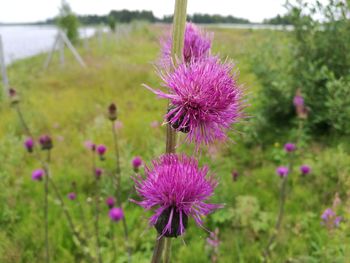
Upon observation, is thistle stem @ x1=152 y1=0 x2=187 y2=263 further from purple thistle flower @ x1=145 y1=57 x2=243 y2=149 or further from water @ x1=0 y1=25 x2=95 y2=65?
water @ x1=0 y1=25 x2=95 y2=65

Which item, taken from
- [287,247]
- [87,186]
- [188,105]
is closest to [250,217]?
[287,247]

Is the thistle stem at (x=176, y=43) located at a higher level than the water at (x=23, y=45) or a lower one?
higher

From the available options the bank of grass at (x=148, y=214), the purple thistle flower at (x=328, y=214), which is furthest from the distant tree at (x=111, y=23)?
the purple thistle flower at (x=328, y=214)

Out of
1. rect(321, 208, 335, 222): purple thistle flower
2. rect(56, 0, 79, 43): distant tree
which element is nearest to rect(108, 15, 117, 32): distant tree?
rect(56, 0, 79, 43): distant tree

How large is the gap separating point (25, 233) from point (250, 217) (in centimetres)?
206

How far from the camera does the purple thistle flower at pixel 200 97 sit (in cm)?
87

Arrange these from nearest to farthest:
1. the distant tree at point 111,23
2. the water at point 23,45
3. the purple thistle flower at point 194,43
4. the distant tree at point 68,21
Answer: the purple thistle flower at point 194,43
the water at point 23,45
the distant tree at point 68,21
the distant tree at point 111,23

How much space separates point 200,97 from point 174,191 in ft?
0.88

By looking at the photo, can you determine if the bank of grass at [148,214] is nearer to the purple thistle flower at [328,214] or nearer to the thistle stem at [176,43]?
the purple thistle flower at [328,214]

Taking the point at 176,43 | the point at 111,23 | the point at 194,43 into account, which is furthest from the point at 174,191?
the point at 111,23

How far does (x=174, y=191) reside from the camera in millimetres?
889

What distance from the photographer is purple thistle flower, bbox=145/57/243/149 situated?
2.85 ft

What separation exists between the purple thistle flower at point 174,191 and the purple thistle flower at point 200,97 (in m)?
0.09

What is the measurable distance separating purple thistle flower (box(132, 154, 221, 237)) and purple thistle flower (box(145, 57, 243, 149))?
9cm
